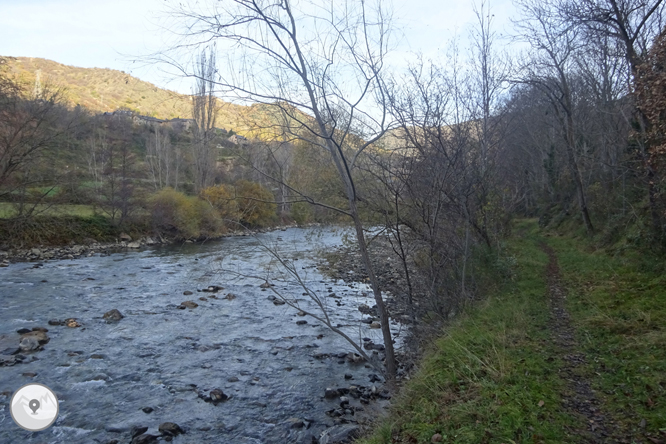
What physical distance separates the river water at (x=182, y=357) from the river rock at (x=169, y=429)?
11cm

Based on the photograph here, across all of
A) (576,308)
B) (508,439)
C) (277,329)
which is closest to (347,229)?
(277,329)

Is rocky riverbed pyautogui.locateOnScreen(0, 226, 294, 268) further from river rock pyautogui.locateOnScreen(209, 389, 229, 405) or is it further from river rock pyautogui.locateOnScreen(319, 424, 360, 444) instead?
river rock pyautogui.locateOnScreen(319, 424, 360, 444)

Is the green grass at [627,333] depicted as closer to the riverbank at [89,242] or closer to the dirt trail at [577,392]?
the dirt trail at [577,392]

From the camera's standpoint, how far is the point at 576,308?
8.03 m

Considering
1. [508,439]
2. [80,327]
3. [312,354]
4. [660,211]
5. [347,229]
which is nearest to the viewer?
[508,439]

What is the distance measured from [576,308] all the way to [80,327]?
37.9ft

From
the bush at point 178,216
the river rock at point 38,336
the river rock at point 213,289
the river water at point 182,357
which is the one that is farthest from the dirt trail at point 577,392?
the bush at point 178,216

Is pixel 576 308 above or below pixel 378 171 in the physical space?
below

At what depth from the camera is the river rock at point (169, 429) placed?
19.8ft

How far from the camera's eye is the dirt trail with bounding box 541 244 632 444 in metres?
3.76

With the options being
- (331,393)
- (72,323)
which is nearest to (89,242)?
(72,323)

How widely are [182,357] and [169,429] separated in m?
3.01

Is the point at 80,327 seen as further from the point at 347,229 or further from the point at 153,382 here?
the point at 347,229

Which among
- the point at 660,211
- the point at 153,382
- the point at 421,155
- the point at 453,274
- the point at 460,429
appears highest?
the point at 421,155
